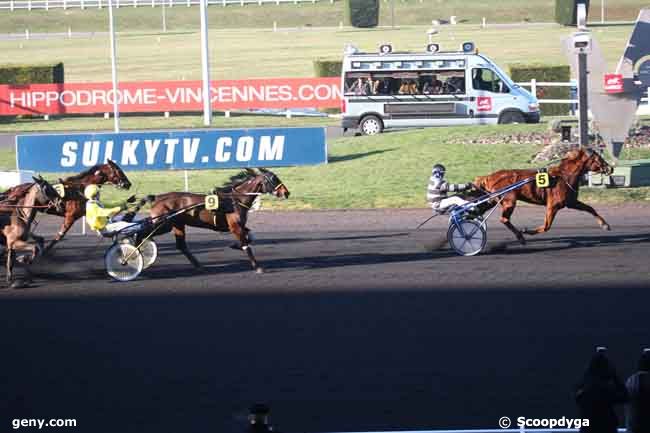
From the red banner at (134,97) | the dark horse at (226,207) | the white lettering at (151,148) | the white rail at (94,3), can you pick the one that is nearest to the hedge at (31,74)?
the red banner at (134,97)

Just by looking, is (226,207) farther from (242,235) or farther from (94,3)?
(94,3)

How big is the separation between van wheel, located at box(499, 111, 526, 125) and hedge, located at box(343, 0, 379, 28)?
40795 mm

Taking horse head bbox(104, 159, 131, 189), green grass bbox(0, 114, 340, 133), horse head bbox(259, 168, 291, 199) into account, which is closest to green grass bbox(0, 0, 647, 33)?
green grass bbox(0, 114, 340, 133)

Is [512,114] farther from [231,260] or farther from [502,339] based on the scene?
[502,339]

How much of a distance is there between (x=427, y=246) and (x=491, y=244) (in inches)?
37.4

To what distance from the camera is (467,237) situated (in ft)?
51.4

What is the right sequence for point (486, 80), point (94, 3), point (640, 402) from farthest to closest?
point (94, 3), point (486, 80), point (640, 402)

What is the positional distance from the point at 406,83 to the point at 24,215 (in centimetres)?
1842

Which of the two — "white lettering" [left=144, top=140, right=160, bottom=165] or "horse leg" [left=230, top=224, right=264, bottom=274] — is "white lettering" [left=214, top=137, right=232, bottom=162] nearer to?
"white lettering" [left=144, top=140, right=160, bottom=165]

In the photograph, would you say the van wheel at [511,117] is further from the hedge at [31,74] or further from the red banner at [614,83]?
the hedge at [31,74]

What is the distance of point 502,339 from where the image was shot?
11.1m

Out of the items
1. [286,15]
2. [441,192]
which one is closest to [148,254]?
[441,192]

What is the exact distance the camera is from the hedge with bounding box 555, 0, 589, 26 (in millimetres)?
65875

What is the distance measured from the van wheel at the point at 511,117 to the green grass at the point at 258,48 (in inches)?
858
